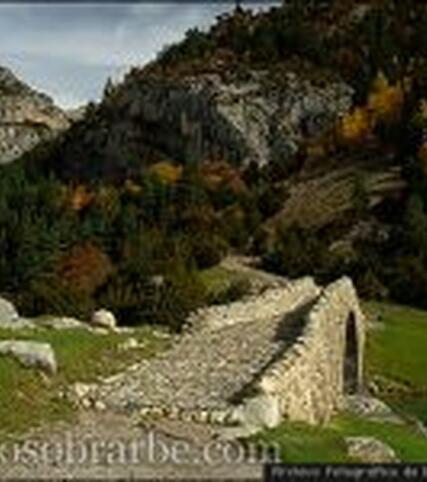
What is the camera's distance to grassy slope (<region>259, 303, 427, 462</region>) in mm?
32625

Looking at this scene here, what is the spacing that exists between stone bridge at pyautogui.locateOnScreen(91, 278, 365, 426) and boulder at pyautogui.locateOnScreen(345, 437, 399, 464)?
177cm

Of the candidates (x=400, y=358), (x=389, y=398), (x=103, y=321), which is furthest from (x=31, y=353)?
(x=400, y=358)

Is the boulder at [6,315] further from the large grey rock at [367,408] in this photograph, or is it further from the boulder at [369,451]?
the boulder at [369,451]

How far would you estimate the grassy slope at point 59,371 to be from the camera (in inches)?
1359

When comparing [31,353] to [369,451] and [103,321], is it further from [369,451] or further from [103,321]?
[103,321]

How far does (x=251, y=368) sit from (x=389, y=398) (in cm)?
4799

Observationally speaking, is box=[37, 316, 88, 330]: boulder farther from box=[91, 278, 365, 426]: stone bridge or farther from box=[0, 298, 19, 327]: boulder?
box=[91, 278, 365, 426]: stone bridge

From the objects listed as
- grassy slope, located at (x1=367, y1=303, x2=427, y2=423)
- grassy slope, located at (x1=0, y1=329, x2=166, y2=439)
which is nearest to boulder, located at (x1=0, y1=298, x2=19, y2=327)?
grassy slope, located at (x1=0, y1=329, x2=166, y2=439)

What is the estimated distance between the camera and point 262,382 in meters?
36.2

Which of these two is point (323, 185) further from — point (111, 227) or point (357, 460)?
point (357, 460)

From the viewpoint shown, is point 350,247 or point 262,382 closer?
point 262,382

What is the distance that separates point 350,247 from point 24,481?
125533 millimetres

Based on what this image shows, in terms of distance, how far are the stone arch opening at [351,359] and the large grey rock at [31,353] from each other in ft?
106

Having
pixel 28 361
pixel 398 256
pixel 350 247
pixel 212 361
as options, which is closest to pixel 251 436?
pixel 28 361
